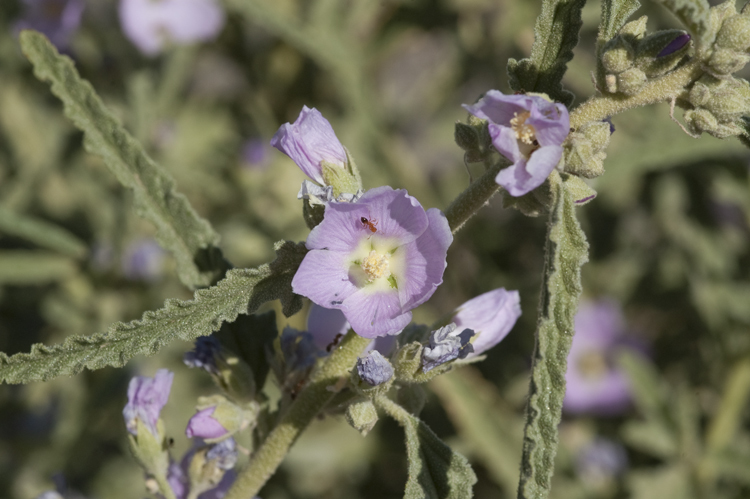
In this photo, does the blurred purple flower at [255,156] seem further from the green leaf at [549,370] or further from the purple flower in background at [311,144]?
the green leaf at [549,370]

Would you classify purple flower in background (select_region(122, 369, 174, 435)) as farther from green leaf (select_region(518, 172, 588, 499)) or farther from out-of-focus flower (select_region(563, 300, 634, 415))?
out-of-focus flower (select_region(563, 300, 634, 415))

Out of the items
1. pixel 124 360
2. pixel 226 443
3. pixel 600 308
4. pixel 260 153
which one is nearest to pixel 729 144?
pixel 600 308

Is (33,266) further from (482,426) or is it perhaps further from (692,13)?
(692,13)

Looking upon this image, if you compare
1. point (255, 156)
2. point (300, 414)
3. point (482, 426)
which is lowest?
point (482, 426)

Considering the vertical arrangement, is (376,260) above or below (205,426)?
above

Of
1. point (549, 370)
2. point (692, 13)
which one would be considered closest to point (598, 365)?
point (549, 370)

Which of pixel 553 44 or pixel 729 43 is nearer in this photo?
pixel 729 43
